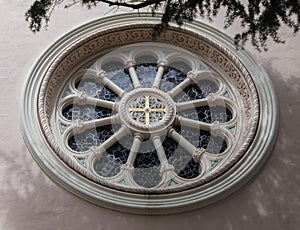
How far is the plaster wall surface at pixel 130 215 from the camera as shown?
A: 698 centimetres

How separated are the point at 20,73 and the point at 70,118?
0.76 metres

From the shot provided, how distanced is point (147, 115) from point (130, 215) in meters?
1.56

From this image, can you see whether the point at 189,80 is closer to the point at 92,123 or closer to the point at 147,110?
the point at 147,110

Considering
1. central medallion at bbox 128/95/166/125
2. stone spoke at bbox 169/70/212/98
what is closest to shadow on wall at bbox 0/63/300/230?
central medallion at bbox 128/95/166/125

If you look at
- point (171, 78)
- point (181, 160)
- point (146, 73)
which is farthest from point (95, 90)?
point (181, 160)

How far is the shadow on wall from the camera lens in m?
6.96

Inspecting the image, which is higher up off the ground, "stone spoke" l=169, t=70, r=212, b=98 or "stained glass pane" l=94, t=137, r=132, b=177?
"stone spoke" l=169, t=70, r=212, b=98

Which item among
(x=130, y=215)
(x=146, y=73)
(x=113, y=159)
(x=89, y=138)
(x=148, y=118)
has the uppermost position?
(x=146, y=73)

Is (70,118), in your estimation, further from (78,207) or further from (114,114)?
(78,207)

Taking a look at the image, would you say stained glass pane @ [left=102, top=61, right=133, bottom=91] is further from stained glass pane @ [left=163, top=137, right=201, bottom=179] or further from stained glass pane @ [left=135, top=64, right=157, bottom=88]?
stained glass pane @ [left=163, top=137, right=201, bottom=179]

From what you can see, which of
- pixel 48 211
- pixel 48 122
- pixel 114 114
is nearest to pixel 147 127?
pixel 114 114

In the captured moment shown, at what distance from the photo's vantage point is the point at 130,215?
7.05 m

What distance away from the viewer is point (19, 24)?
8781 mm

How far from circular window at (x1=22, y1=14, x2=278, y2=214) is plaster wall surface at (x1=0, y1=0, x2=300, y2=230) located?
11 centimetres
